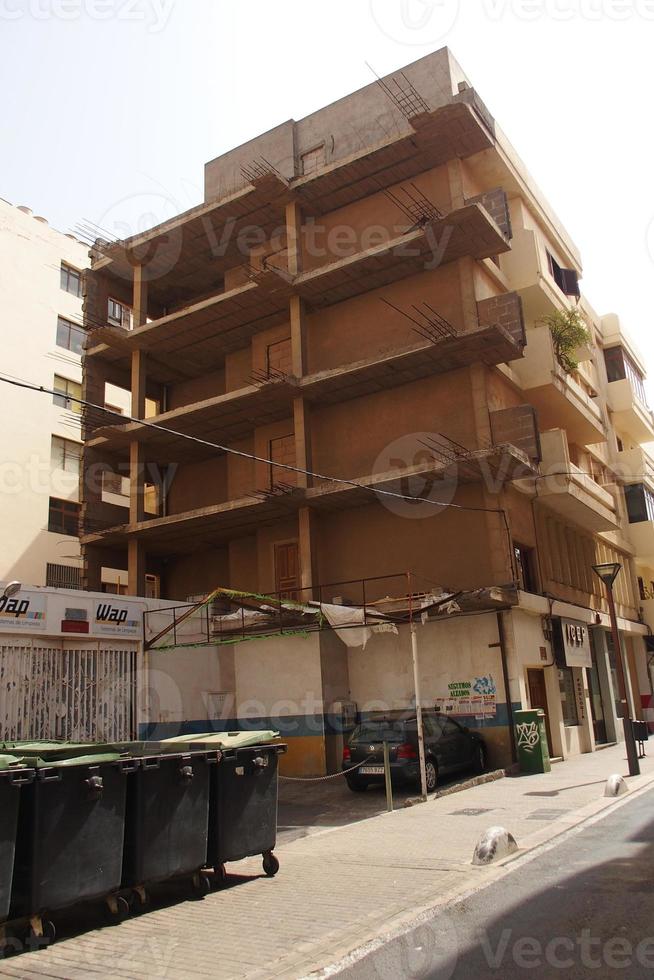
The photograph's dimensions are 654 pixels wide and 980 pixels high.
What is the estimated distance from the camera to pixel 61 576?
36500 millimetres

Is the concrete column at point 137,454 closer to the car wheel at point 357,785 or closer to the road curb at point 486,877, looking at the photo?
the car wheel at point 357,785

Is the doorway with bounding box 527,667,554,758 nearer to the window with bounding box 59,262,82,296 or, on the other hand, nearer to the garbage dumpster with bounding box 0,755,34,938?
the garbage dumpster with bounding box 0,755,34,938

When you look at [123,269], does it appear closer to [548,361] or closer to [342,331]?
[342,331]

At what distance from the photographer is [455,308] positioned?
23.4 metres

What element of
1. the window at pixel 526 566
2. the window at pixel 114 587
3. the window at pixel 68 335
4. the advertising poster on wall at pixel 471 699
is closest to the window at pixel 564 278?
the window at pixel 526 566

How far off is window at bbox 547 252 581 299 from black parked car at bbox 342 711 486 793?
59.8ft

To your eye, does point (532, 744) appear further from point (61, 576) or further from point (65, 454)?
point (65, 454)

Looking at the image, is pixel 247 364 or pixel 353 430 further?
pixel 247 364

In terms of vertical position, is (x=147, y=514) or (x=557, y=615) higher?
(x=147, y=514)

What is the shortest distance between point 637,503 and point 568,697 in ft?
44.2

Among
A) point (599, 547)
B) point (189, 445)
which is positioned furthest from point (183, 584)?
point (599, 547)

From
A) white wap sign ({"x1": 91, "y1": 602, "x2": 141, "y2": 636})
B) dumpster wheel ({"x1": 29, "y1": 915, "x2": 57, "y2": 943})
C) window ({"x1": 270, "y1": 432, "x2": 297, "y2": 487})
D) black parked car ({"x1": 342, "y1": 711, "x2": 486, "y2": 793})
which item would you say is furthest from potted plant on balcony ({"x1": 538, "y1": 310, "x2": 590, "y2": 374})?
dumpster wheel ({"x1": 29, "y1": 915, "x2": 57, "y2": 943})

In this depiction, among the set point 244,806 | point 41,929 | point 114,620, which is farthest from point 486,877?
point 114,620

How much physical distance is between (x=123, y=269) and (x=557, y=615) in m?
20.8
